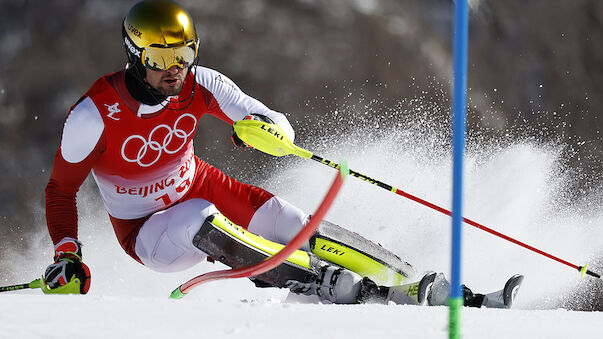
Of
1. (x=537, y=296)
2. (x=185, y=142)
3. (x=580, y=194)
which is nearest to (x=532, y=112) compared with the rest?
(x=580, y=194)

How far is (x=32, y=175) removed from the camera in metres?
4.07

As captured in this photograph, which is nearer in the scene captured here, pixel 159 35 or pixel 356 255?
pixel 159 35

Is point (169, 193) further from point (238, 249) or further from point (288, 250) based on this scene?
point (288, 250)

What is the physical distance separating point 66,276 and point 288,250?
2.15ft

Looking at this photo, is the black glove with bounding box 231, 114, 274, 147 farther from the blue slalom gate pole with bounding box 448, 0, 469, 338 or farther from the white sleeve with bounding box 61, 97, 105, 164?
the blue slalom gate pole with bounding box 448, 0, 469, 338

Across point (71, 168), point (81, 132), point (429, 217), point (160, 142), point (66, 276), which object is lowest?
point (66, 276)

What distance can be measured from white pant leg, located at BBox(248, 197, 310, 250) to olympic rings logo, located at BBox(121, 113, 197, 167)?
37 cm

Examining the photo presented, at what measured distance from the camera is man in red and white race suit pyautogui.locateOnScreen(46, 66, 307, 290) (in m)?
1.96

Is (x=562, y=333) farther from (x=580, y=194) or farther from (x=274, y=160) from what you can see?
(x=580, y=194)

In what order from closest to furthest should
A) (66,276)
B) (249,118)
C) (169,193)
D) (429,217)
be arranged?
(66,276)
(249,118)
(169,193)
(429,217)

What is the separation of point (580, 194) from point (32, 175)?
3.58 metres

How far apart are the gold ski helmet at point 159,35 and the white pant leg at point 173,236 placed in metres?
0.44

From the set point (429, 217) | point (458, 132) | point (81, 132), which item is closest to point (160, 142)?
point (81, 132)

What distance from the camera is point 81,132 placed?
1.94m
